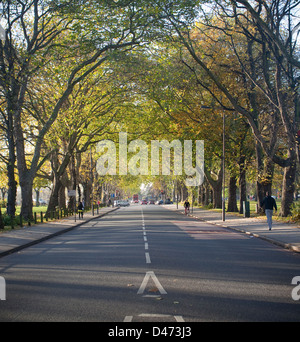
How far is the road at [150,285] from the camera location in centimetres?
656

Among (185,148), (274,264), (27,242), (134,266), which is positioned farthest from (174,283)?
(185,148)

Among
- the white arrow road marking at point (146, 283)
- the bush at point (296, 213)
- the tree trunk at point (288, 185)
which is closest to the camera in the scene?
the white arrow road marking at point (146, 283)

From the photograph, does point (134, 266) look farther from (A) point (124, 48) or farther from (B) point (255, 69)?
(B) point (255, 69)

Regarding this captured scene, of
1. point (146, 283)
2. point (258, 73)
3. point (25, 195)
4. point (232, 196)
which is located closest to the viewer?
point (146, 283)

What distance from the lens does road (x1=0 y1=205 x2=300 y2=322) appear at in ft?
21.5

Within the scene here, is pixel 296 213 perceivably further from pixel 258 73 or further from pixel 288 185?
pixel 258 73

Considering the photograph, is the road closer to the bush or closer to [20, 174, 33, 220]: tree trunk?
the bush

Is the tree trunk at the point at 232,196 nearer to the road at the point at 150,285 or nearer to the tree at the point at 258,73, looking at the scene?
the tree at the point at 258,73

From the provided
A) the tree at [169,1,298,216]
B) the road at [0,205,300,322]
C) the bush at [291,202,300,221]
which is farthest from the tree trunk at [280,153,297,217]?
the road at [0,205,300,322]

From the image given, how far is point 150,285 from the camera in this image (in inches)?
341

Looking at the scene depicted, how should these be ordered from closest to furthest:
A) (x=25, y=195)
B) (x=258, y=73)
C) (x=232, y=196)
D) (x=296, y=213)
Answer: (x=296, y=213), (x=258, y=73), (x=25, y=195), (x=232, y=196)

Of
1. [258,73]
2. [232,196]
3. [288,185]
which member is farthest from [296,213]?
[232,196]

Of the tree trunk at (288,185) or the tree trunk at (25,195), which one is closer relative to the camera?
the tree trunk at (288,185)

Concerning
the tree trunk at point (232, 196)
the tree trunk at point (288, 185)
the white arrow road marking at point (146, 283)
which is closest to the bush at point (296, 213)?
the tree trunk at point (288, 185)
